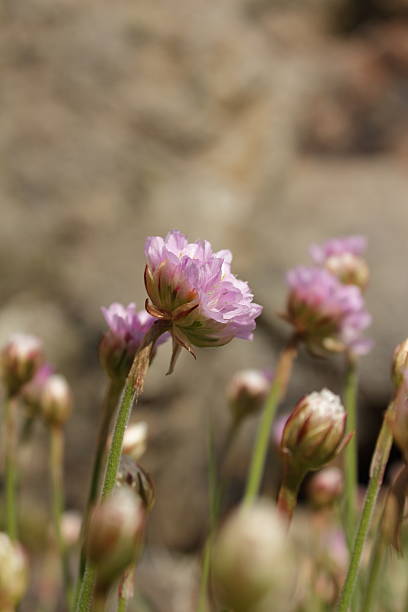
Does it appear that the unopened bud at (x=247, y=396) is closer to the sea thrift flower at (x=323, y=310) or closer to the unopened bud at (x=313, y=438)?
the sea thrift flower at (x=323, y=310)

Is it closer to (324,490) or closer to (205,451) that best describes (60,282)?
(205,451)

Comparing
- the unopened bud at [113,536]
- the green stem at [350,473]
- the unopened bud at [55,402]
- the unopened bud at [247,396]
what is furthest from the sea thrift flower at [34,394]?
the unopened bud at [113,536]

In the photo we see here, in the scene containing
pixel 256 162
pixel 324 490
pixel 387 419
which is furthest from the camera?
pixel 256 162

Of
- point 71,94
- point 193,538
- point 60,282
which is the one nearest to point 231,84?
point 71,94

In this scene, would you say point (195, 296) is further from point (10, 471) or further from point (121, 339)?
point (10, 471)

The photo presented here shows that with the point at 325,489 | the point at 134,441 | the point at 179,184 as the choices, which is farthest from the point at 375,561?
the point at 179,184
